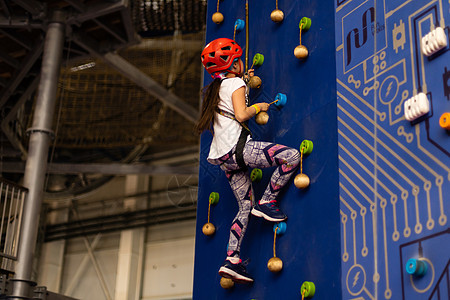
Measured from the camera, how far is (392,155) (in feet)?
8.93

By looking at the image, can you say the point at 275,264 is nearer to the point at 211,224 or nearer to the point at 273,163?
the point at 273,163

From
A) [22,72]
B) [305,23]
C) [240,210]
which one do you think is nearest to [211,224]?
[240,210]

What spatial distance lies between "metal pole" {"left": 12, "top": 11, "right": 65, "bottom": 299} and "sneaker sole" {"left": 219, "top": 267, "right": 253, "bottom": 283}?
11.5 ft

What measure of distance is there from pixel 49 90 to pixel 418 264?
18.3 ft

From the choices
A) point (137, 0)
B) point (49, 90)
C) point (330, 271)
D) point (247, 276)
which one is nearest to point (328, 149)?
point (330, 271)

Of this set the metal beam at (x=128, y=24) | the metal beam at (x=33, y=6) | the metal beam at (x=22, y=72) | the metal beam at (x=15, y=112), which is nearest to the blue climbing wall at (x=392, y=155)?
the metal beam at (x=128, y=24)

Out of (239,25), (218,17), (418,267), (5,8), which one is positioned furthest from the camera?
(5,8)

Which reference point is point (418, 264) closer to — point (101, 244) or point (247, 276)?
point (247, 276)

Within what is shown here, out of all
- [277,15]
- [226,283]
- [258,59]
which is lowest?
[226,283]

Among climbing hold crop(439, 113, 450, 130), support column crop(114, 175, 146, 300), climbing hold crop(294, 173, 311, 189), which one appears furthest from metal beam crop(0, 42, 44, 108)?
climbing hold crop(439, 113, 450, 130)

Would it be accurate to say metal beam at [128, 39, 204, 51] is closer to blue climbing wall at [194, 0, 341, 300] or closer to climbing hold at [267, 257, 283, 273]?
blue climbing wall at [194, 0, 341, 300]

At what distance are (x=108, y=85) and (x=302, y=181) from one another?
8.10 metres

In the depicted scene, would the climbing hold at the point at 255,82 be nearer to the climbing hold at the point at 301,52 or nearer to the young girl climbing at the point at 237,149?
the young girl climbing at the point at 237,149

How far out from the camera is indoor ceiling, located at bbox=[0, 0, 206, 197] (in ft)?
26.2
